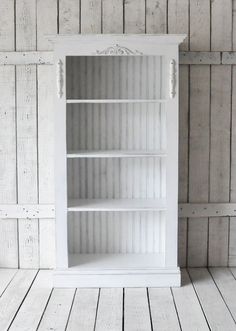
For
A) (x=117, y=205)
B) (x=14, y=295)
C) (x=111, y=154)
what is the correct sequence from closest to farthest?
(x=14, y=295) < (x=111, y=154) < (x=117, y=205)

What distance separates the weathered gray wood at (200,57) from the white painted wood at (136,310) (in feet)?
5.97

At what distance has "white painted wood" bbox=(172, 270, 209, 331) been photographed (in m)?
3.11

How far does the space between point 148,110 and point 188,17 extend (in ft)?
2.64

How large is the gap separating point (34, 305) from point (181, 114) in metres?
1.87

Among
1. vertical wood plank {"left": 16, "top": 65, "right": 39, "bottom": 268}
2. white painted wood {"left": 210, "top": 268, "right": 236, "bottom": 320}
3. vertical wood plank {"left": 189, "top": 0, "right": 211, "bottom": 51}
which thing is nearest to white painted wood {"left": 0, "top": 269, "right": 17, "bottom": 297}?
vertical wood plank {"left": 16, "top": 65, "right": 39, "bottom": 268}

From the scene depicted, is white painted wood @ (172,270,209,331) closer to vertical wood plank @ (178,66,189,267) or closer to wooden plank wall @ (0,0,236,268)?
vertical wood plank @ (178,66,189,267)

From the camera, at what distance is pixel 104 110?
4.14m

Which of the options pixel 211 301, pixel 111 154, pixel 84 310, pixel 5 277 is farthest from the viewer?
pixel 5 277

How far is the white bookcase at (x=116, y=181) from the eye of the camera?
3.81 meters

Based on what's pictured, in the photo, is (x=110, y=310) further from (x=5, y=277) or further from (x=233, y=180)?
(x=233, y=180)

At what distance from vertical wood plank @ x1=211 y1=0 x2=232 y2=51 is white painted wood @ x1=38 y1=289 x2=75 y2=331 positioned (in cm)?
224

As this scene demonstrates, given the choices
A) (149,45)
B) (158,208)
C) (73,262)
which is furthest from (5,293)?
(149,45)

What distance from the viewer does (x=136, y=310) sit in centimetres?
334

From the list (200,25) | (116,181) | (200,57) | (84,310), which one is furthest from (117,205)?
(200,25)
